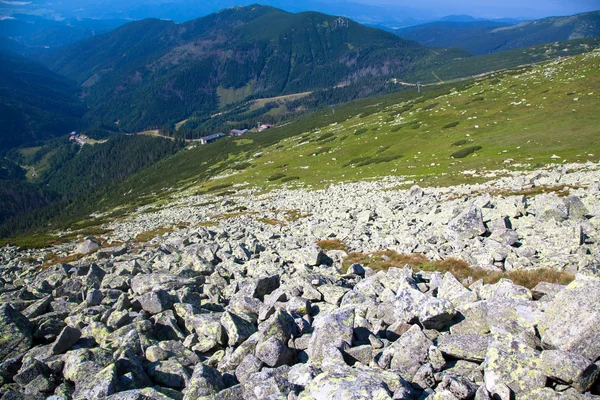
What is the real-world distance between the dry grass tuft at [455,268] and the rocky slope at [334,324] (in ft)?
2.83

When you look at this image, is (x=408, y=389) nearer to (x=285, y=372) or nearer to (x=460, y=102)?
(x=285, y=372)

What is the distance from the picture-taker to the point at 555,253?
17188 mm

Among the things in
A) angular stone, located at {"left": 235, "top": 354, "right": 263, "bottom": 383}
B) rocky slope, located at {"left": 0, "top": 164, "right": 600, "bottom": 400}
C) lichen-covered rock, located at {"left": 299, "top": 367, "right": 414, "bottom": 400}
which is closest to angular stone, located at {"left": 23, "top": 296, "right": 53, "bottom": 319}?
rocky slope, located at {"left": 0, "top": 164, "right": 600, "bottom": 400}

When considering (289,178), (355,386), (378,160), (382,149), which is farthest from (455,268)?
(382,149)

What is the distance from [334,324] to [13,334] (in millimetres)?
12987

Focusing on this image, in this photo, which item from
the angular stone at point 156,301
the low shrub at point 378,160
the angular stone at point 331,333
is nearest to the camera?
A: the angular stone at point 331,333

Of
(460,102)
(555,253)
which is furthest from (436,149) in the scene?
(555,253)

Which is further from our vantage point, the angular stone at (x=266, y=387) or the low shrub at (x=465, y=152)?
the low shrub at (x=465, y=152)

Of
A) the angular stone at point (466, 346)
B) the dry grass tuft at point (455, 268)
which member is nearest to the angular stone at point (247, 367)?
the angular stone at point (466, 346)

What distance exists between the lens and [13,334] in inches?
559

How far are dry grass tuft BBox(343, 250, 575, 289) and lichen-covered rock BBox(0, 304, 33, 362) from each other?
16240 millimetres

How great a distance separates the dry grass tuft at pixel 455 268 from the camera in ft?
48.9

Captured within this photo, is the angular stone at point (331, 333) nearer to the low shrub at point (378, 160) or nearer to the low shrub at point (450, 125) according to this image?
the low shrub at point (378, 160)

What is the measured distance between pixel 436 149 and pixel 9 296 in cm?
6952
